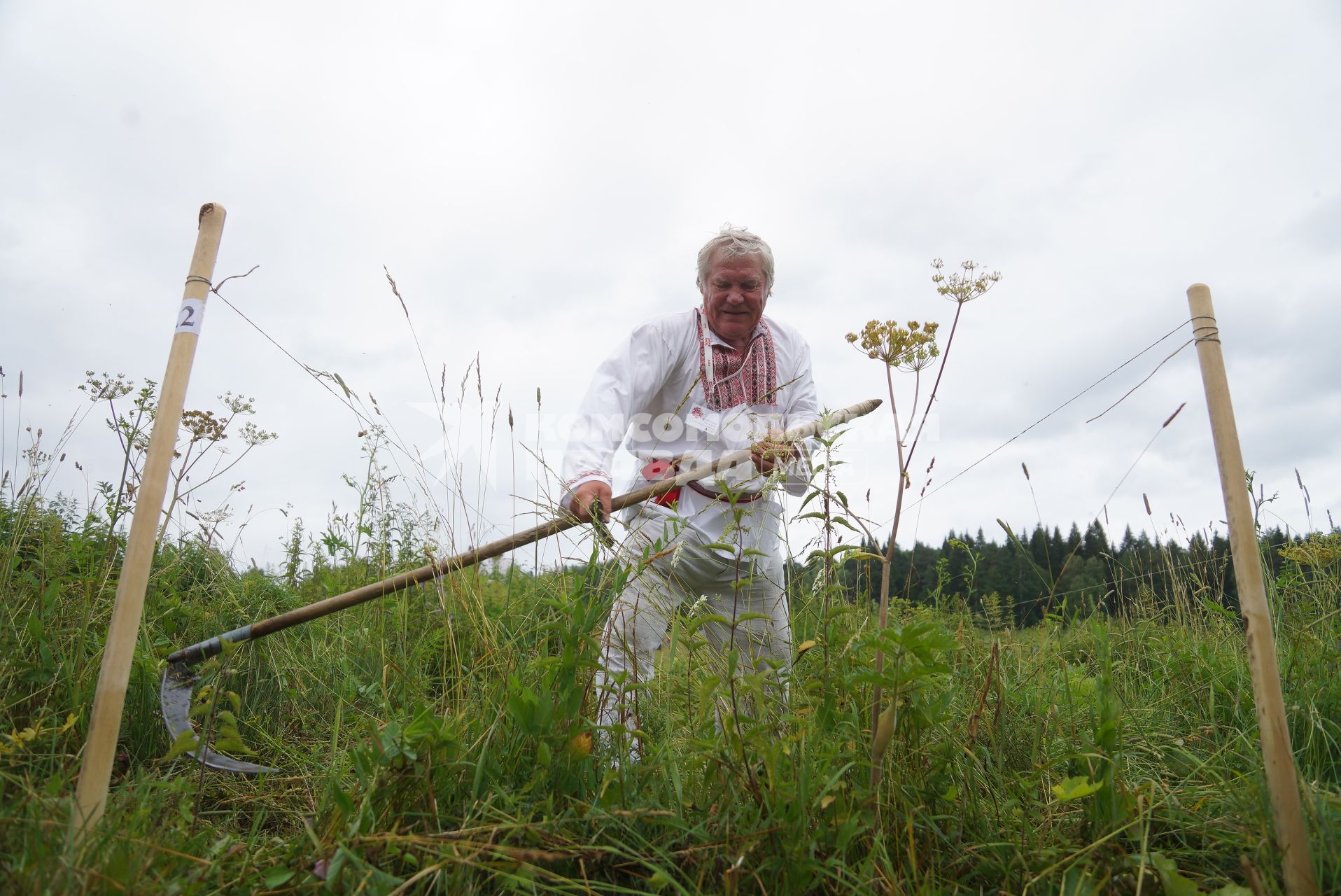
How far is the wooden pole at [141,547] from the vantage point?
1585 mm

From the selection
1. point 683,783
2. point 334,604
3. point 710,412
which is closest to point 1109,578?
point 710,412

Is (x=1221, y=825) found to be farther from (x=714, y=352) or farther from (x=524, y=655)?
(x=714, y=352)

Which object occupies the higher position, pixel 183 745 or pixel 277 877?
pixel 183 745

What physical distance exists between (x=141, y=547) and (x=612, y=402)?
6.52 ft

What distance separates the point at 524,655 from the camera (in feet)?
8.68

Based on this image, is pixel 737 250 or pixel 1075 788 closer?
pixel 1075 788

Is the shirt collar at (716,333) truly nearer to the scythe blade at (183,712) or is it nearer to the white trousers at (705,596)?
the white trousers at (705,596)

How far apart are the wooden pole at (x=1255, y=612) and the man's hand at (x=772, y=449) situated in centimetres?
101

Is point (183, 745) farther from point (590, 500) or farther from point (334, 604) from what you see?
point (590, 500)

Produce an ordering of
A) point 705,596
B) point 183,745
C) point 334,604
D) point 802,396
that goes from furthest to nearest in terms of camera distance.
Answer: point 802,396, point 705,596, point 334,604, point 183,745

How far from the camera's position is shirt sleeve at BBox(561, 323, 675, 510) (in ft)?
9.98

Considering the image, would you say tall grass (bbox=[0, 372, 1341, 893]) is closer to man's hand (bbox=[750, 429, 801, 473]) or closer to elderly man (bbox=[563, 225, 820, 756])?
man's hand (bbox=[750, 429, 801, 473])

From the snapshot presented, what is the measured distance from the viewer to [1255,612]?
5.05 feet

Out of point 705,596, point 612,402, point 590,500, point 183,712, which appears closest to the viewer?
point 183,712
